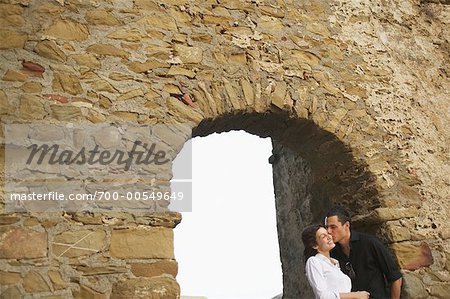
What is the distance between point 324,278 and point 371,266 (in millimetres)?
759

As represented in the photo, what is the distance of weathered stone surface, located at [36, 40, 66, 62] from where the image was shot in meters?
3.12

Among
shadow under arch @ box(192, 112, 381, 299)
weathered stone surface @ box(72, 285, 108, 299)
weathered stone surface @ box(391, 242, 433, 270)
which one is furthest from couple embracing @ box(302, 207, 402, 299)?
weathered stone surface @ box(72, 285, 108, 299)

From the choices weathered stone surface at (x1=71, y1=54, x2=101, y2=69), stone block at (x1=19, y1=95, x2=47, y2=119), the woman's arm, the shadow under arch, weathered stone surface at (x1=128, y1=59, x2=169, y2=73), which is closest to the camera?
the woman's arm

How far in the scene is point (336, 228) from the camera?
10.0ft

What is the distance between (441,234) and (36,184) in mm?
2961

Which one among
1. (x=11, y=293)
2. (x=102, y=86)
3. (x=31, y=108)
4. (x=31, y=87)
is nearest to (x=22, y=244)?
(x=11, y=293)

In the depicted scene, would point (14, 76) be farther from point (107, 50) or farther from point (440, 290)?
point (440, 290)

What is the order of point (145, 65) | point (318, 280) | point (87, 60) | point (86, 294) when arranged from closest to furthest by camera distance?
1. point (318, 280)
2. point (86, 294)
3. point (87, 60)
4. point (145, 65)

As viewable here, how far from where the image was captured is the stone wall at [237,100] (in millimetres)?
2791

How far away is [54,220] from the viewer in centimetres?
278

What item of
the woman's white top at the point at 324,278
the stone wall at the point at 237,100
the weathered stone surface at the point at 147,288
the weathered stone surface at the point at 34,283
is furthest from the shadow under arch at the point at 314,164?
the weathered stone surface at the point at 34,283

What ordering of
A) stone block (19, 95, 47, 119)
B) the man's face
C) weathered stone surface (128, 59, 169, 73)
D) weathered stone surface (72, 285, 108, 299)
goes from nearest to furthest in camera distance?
weathered stone surface (72, 285, 108, 299)
stone block (19, 95, 47, 119)
the man's face
weathered stone surface (128, 59, 169, 73)

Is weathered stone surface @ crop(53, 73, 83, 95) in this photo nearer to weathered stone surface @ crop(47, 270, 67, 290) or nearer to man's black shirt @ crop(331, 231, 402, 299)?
weathered stone surface @ crop(47, 270, 67, 290)

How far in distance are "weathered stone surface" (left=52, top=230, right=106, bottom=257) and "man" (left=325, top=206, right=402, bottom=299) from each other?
1447 mm
